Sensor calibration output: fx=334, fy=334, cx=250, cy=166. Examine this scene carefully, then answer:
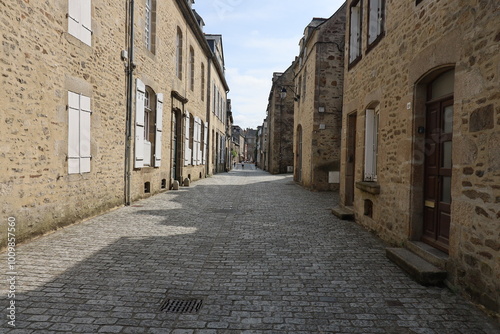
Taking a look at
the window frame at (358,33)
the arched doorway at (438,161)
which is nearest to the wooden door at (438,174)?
the arched doorway at (438,161)

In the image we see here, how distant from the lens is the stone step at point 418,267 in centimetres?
371

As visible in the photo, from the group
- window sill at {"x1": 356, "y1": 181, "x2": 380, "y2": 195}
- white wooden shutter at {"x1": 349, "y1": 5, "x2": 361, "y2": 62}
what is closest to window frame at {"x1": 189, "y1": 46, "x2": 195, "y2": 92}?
white wooden shutter at {"x1": 349, "y1": 5, "x2": 361, "y2": 62}

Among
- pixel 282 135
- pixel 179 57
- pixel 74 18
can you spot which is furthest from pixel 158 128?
pixel 282 135

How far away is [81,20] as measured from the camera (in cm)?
654

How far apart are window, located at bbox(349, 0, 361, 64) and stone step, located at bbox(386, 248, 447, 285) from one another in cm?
510

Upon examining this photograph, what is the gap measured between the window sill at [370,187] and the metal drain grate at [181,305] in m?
4.05

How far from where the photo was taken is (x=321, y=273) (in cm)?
407

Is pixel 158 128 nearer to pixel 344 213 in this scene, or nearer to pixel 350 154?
pixel 350 154

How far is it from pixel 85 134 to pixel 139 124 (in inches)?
113

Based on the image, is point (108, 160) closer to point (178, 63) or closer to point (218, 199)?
point (218, 199)

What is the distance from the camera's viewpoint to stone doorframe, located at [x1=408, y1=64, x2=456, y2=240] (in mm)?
4773

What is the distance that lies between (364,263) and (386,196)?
1.69 meters

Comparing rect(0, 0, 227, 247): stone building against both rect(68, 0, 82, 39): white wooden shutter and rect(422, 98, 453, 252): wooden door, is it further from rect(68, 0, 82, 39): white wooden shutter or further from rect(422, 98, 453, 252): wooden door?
rect(422, 98, 453, 252): wooden door

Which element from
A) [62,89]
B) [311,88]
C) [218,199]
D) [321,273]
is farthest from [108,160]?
[311,88]
